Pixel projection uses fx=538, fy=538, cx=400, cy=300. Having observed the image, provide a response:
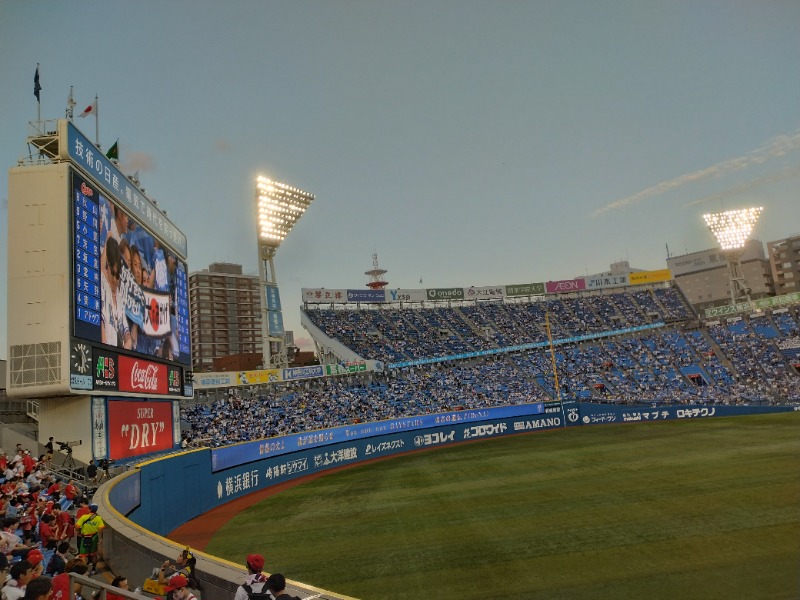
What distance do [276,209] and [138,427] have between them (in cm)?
2817

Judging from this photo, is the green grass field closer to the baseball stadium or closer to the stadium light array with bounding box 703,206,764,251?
the baseball stadium

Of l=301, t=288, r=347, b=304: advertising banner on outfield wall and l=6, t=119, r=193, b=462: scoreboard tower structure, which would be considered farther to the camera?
l=301, t=288, r=347, b=304: advertising banner on outfield wall

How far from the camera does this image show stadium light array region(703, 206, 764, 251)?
65.6 m

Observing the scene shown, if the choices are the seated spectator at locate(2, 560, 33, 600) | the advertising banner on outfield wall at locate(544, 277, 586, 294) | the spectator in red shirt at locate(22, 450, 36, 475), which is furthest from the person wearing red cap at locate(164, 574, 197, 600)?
the advertising banner on outfield wall at locate(544, 277, 586, 294)

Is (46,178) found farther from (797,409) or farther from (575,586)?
(797,409)

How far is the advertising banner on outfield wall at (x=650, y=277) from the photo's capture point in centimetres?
7650

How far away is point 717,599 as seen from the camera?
28.7 ft

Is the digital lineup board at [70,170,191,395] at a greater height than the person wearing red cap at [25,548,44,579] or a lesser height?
greater

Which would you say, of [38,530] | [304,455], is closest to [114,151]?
[304,455]

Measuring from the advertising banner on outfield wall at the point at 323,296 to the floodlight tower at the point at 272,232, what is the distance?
48.5 ft

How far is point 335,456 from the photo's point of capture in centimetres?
3331

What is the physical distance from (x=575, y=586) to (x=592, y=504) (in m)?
6.63

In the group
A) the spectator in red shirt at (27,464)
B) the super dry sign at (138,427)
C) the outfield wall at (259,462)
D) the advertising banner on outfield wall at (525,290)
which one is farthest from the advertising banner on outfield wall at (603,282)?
the spectator in red shirt at (27,464)

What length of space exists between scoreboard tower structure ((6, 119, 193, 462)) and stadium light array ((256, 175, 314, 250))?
931 inches
